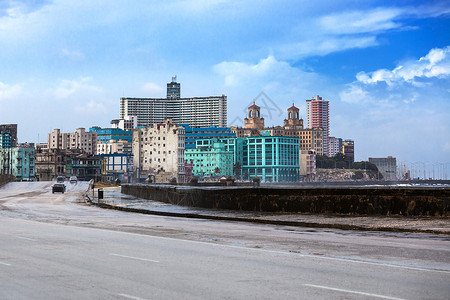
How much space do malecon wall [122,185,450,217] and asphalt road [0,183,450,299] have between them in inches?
219

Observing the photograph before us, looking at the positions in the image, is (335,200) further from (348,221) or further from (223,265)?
(223,265)

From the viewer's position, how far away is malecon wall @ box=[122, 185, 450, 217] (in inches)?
980

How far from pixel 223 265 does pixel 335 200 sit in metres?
16.5

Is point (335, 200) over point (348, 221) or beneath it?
over

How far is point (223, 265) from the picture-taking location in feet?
41.4

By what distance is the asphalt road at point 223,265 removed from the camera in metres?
9.50

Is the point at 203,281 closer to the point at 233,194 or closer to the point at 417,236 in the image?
the point at 417,236

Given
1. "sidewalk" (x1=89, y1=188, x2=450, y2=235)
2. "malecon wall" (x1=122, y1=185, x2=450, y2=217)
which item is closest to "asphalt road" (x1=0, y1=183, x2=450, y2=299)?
"sidewalk" (x1=89, y1=188, x2=450, y2=235)

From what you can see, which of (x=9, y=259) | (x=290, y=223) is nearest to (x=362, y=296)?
(x=9, y=259)

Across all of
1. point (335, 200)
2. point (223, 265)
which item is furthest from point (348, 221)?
point (223, 265)

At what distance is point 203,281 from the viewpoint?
34.4ft

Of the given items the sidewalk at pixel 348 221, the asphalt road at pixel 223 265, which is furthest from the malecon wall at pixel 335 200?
the asphalt road at pixel 223 265

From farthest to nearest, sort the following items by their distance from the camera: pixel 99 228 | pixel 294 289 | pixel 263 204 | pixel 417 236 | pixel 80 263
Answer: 1. pixel 263 204
2. pixel 99 228
3. pixel 417 236
4. pixel 80 263
5. pixel 294 289

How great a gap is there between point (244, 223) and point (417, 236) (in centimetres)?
881
